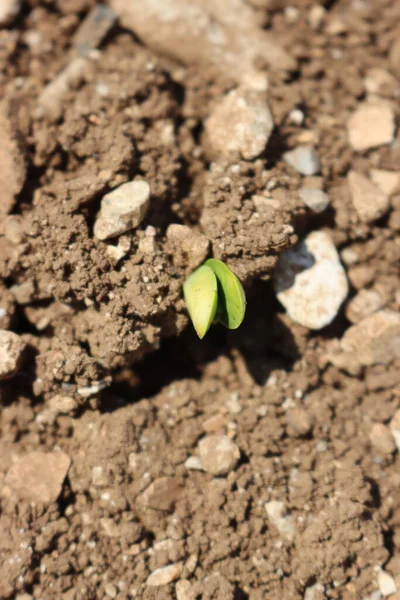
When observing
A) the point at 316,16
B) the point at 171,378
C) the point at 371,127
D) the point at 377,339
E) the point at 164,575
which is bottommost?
the point at 164,575

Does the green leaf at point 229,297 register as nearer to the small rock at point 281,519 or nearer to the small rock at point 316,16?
the small rock at point 281,519

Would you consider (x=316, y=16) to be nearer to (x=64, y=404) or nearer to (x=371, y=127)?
(x=371, y=127)

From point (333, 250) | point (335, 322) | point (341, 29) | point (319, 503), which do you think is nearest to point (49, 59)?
point (341, 29)

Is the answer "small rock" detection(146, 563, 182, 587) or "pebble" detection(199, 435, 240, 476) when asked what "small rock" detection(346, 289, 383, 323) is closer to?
"pebble" detection(199, 435, 240, 476)

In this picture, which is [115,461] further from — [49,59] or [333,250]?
[49,59]

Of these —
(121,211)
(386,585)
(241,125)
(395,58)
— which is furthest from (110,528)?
(395,58)

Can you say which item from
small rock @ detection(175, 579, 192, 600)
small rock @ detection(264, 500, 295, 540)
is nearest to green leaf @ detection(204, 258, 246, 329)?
small rock @ detection(264, 500, 295, 540)
